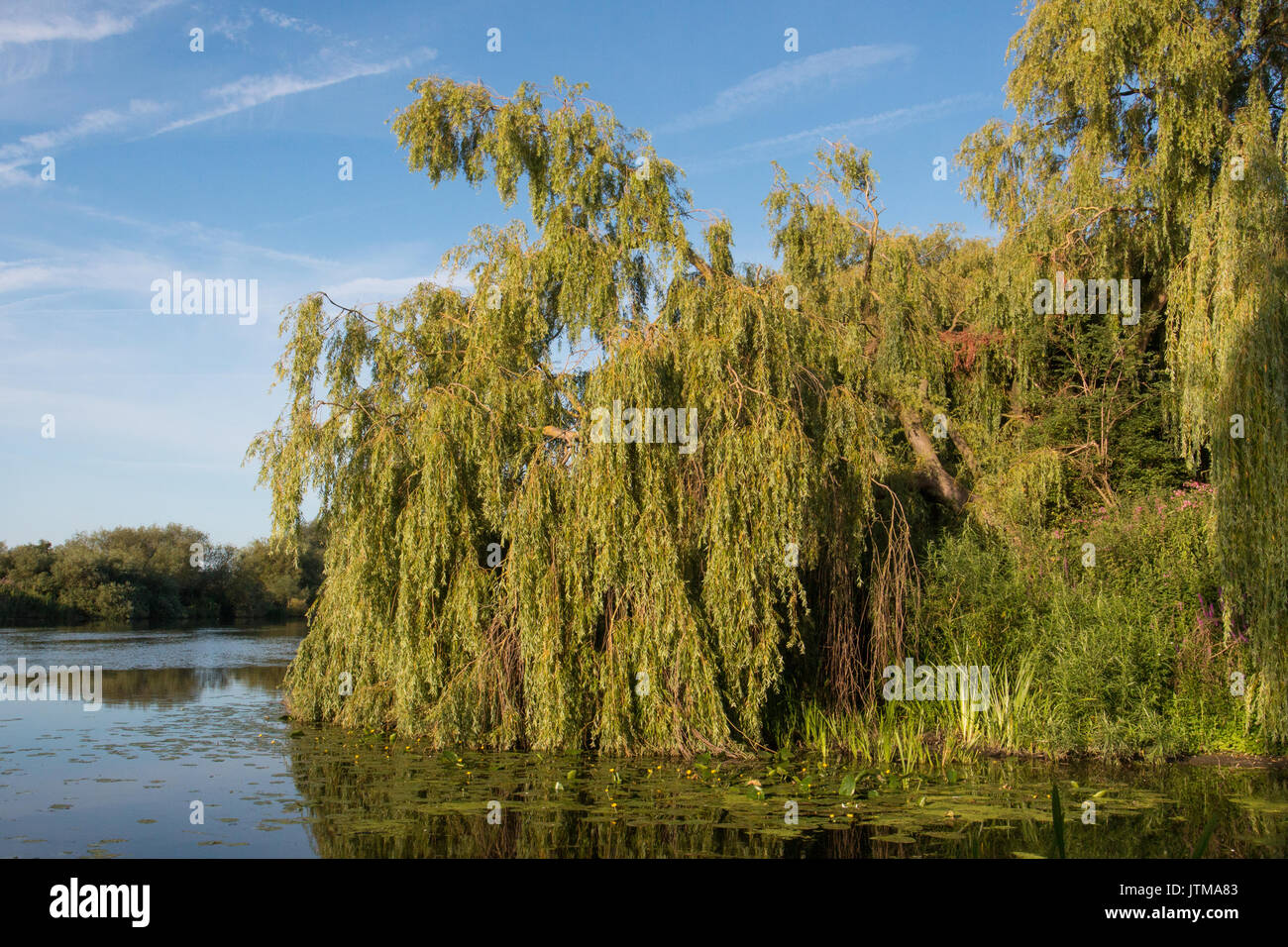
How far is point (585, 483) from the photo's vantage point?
34.6ft

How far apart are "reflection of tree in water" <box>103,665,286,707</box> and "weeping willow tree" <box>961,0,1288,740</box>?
1527 cm

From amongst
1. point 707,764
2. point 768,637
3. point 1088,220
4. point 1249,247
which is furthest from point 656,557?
point 1088,220

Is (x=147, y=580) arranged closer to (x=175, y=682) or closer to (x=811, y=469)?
(x=175, y=682)

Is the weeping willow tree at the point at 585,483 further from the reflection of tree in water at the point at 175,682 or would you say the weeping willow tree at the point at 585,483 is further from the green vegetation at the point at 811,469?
the reflection of tree in water at the point at 175,682

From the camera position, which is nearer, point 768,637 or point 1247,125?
point 768,637

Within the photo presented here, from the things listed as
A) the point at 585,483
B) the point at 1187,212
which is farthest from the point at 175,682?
the point at 1187,212

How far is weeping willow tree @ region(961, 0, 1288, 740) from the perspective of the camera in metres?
9.94

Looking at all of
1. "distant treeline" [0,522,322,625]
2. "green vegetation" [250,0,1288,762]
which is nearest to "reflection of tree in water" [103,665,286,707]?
"green vegetation" [250,0,1288,762]

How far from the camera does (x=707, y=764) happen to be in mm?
9930

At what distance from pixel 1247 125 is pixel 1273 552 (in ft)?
16.3

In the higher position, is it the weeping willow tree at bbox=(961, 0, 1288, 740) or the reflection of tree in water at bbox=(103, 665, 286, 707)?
the weeping willow tree at bbox=(961, 0, 1288, 740)

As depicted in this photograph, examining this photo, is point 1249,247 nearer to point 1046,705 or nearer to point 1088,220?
point 1088,220

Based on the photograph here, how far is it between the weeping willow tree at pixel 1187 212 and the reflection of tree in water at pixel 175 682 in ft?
50.1

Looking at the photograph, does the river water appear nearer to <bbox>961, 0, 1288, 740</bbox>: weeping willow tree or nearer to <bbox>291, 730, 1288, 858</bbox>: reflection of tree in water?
<bbox>291, 730, 1288, 858</bbox>: reflection of tree in water
